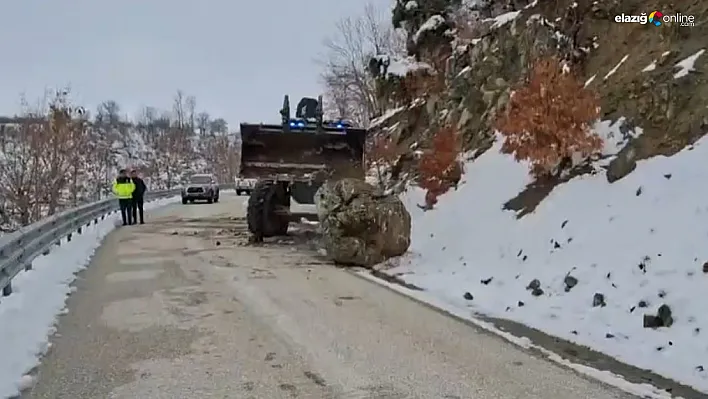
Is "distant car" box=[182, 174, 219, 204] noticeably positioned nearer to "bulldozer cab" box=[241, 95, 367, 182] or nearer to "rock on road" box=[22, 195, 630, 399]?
"bulldozer cab" box=[241, 95, 367, 182]

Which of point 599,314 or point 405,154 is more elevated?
point 405,154

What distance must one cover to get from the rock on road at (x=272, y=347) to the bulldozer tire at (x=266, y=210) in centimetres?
533

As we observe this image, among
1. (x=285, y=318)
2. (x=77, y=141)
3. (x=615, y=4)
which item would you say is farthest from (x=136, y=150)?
(x=285, y=318)

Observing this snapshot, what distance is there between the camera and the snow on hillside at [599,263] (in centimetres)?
651

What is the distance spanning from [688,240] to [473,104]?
12.4 metres

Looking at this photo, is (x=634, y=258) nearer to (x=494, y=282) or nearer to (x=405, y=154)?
(x=494, y=282)

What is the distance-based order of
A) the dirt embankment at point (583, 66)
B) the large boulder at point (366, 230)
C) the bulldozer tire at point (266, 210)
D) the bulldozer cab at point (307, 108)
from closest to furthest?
1. the dirt embankment at point (583, 66)
2. the large boulder at point (366, 230)
3. the bulldozer tire at point (266, 210)
4. the bulldozer cab at point (307, 108)

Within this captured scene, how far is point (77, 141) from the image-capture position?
29.6 meters

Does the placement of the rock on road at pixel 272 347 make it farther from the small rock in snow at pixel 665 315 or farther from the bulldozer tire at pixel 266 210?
the bulldozer tire at pixel 266 210

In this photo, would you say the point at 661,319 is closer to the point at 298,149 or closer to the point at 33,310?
the point at 33,310

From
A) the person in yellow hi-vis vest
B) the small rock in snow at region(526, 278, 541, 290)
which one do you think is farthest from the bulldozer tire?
the small rock in snow at region(526, 278, 541, 290)

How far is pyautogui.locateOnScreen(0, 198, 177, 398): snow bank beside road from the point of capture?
5738 mm

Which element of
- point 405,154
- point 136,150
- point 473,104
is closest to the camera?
point 473,104

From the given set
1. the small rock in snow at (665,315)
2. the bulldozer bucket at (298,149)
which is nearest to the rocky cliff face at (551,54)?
the bulldozer bucket at (298,149)
